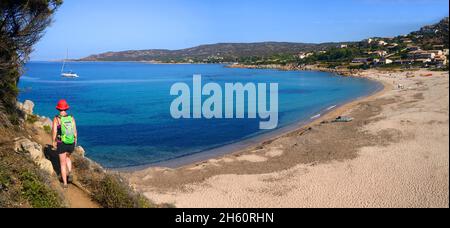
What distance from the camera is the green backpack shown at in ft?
24.4

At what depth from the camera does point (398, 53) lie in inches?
3932

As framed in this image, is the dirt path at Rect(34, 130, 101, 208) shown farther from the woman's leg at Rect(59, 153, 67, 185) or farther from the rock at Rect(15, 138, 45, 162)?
the rock at Rect(15, 138, 45, 162)

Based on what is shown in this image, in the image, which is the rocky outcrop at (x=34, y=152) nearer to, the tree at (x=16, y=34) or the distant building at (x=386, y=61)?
the tree at (x=16, y=34)

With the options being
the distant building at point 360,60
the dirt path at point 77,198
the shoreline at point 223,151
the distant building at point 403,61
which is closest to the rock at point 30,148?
the dirt path at point 77,198

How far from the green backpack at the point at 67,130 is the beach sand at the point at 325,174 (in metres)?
6.11

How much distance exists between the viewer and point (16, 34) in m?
9.73

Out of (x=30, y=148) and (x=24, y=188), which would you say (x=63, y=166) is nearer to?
(x=30, y=148)

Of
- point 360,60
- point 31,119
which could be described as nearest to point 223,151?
point 31,119

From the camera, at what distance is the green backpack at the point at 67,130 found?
24.4ft

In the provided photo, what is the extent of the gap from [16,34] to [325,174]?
1190 cm

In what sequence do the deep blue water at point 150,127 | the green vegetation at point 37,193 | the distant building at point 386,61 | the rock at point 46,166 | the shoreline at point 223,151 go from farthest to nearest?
the distant building at point 386,61 < the deep blue water at point 150,127 < the shoreline at point 223,151 < the rock at point 46,166 < the green vegetation at point 37,193

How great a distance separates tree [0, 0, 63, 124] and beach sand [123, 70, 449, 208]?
18.9 ft
